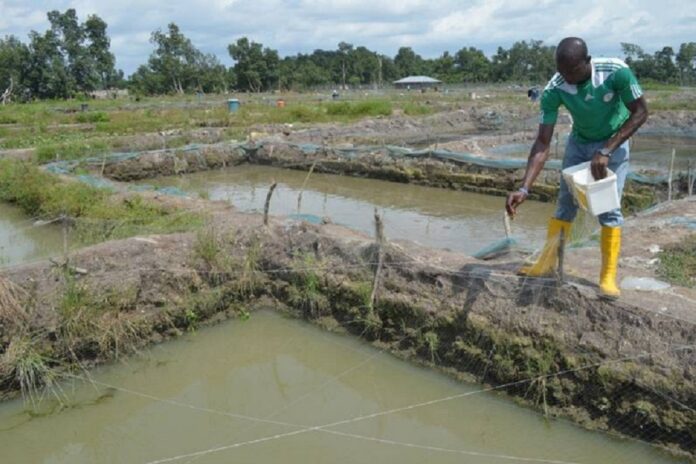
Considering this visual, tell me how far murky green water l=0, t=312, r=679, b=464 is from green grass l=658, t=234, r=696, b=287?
1.55 metres

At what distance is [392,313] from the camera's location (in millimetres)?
4949

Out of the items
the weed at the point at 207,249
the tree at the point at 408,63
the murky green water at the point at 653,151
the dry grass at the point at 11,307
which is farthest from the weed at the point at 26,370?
the tree at the point at 408,63

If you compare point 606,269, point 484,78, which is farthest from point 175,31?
point 606,269

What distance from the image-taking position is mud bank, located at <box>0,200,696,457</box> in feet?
11.8

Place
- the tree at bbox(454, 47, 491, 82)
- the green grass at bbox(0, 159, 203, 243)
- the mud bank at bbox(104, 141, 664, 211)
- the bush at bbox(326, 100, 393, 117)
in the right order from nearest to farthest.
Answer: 1. the green grass at bbox(0, 159, 203, 243)
2. the mud bank at bbox(104, 141, 664, 211)
3. the bush at bbox(326, 100, 393, 117)
4. the tree at bbox(454, 47, 491, 82)

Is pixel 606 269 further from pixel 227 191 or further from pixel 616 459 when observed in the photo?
pixel 227 191

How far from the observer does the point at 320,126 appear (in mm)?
20062

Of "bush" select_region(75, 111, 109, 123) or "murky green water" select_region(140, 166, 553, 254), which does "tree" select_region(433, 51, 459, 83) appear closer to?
"bush" select_region(75, 111, 109, 123)

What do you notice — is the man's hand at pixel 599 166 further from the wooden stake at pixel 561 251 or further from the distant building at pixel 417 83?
the distant building at pixel 417 83

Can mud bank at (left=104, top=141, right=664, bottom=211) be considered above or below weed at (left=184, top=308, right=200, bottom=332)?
above

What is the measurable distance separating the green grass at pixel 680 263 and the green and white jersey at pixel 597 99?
1.51m

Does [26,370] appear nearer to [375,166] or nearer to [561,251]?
[561,251]

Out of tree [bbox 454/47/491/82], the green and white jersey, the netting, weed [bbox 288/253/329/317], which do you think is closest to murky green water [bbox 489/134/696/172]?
the netting

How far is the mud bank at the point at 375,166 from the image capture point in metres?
10.4
